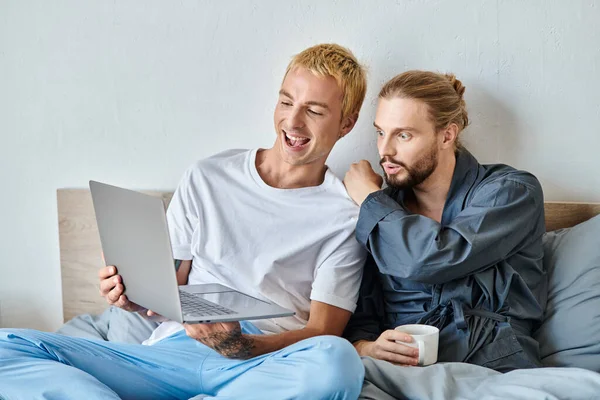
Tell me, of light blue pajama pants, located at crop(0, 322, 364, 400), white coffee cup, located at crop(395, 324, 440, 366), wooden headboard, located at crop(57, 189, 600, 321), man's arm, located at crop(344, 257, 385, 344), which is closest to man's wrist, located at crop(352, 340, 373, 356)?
man's arm, located at crop(344, 257, 385, 344)

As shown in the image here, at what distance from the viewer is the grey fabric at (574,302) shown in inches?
68.0

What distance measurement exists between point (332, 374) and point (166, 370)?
41 cm

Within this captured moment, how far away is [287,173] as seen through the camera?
2.01 metres

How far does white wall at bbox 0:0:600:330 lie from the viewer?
6.55 feet

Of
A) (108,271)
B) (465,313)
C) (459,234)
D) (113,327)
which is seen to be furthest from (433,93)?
(113,327)

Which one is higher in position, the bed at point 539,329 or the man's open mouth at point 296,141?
the man's open mouth at point 296,141

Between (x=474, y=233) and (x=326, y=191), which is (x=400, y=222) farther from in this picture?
(x=326, y=191)

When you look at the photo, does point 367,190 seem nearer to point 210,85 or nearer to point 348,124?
point 348,124

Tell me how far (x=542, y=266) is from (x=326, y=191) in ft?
1.84

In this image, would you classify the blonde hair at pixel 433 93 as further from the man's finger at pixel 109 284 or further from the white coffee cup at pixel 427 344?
the man's finger at pixel 109 284

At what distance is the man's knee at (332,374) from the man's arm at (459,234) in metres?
0.32

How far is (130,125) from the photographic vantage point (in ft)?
7.94

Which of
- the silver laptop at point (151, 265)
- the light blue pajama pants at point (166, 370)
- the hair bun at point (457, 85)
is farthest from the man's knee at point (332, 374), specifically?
the hair bun at point (457, 85)

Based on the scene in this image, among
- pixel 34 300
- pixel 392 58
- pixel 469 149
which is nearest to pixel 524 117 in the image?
pixel 469 149
